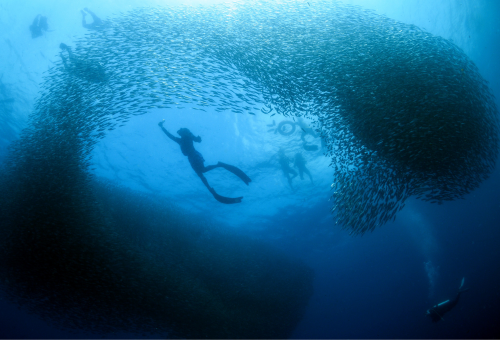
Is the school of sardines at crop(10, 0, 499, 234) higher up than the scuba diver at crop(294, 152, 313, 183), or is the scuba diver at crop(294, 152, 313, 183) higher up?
the school of sardines at crop(10, 0, 499, 234)

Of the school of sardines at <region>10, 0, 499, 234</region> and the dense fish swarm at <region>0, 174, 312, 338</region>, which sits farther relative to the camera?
the dense fish swarm at <region>0, 174, 312, 338</region>

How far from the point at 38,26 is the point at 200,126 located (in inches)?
339

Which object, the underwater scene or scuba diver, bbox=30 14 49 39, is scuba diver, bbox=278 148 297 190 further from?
scuba diver, bbox=30 14 49 39

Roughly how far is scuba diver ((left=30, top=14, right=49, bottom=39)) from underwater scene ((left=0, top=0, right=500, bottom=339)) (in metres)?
0.05

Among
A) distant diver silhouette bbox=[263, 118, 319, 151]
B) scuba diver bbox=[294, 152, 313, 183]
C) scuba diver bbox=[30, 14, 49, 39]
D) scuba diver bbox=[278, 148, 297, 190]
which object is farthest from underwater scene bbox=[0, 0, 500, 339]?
scuba diver bbox=[294, 152, 313, 183]

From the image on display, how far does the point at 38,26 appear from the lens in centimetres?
1022

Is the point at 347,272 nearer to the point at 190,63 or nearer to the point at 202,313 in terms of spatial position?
the point at 202,313

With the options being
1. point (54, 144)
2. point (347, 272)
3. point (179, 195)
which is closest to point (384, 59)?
point (54, 144)

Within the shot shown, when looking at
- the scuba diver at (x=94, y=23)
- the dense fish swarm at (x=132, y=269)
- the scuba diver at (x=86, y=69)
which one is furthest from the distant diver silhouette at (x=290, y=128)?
the scuba diver at (x=94, y=23)

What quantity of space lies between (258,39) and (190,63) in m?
2.87

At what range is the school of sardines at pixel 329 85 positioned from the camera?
749 centimetres

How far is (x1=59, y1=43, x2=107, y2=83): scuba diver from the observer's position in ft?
29.5

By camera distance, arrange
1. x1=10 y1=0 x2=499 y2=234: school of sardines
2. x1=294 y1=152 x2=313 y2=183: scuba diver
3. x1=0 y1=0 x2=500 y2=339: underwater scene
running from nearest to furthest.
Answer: x1=10 y1=0 x2=499 y2=234: school of sardines → x1=0 y1=0 x2=500 y2=339: underwater scene → x1=294 y1=152 x2=313 y2=183: scuba diver

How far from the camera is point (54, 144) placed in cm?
913
